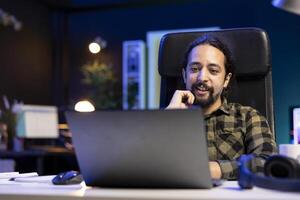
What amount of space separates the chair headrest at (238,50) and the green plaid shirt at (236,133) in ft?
0.56

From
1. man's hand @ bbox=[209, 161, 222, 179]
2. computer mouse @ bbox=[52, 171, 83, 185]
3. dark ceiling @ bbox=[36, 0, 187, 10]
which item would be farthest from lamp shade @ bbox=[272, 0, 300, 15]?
dark ceiling @ bbox=[36, 0, 187, 10]

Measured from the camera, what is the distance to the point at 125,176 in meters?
0.97

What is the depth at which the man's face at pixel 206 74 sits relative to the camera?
178 cm

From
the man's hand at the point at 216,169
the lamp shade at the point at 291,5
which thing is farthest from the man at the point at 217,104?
the lamp shade at the point at 291,5

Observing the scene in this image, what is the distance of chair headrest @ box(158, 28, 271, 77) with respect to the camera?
5.92 feet

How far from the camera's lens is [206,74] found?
1778 millimetres

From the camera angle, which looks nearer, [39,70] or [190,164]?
[190,164]

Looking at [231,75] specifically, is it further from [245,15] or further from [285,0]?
[245,15]

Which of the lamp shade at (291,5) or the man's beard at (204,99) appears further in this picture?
the man's beard at (204,99)

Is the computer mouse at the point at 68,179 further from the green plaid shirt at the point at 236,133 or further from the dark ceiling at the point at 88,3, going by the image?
the dark ceiling at the point at 88,3

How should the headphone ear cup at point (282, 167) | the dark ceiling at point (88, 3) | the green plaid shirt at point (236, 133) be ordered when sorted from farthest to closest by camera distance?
the dark ceiling at point (88, 3)
the green plaid shirt at point (236, 133)
the headphone ear cup at point (282, 167)

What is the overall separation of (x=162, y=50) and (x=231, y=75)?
31 cm

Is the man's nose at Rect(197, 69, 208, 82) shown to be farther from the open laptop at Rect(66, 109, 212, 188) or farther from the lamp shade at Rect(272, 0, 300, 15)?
the open laptop at Rect(66, 109, 212, 188)

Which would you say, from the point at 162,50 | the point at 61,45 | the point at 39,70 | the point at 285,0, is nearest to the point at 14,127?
the point at 39,70
